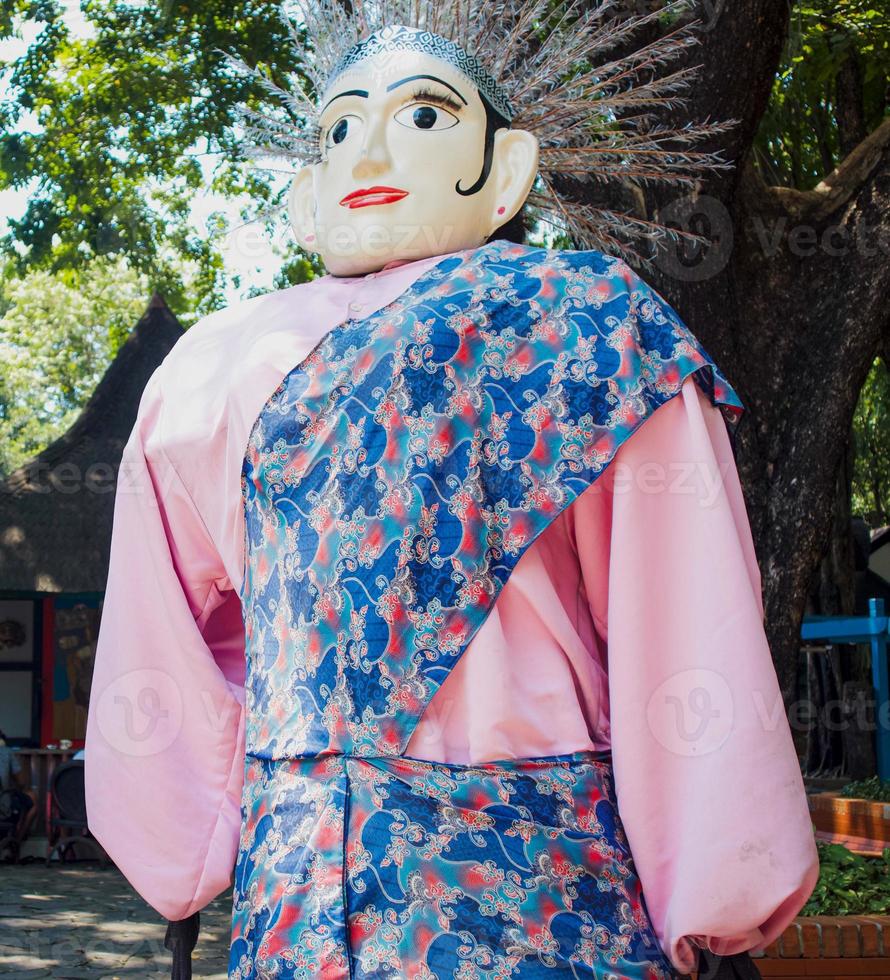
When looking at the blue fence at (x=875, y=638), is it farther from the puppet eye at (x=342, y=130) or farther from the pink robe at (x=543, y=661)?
the pink robe at (x=543, y=661)

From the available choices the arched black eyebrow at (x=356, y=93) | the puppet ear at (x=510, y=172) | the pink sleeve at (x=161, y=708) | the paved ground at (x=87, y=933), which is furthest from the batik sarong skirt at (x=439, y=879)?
the paved ground at (x=87, y=933)

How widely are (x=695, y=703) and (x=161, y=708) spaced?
2.51ft

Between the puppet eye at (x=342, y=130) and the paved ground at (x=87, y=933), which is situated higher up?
the puppet eye at (x=342, y=130)

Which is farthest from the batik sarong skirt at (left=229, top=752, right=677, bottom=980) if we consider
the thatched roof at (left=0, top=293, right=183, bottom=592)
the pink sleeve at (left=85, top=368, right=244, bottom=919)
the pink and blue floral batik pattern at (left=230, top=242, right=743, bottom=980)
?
the thatched roof at (left=0, top=293, right=183, bottom=592)

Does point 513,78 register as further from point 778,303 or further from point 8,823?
point 8,823

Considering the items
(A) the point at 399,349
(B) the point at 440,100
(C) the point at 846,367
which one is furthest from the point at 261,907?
(C) the point at 846,367

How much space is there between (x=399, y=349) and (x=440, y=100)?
548 mm

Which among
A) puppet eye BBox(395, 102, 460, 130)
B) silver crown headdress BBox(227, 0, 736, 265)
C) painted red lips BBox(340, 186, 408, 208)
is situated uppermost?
silver crown headdress BBox(227, 0, 736, 265)

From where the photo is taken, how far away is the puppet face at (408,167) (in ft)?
6.40

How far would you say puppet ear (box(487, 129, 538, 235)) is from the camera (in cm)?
207

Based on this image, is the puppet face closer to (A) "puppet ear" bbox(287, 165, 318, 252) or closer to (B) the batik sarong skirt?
(A) "puppet ear" bbox(287, 165, 318, 252)

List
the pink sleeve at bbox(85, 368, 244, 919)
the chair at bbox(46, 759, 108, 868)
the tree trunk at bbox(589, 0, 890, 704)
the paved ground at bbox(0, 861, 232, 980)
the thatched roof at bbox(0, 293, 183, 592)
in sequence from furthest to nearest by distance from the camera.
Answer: the thatched roof at bbox(0, 293, 183, 592) → the chair at bbox(46, 759, 108, 868) → the paved ground at bbox(0, 861, 232, 980) → the tree trunk at bbox(589, 0, 890, 704) → the pink sleeve at bbox(85, 368, 244, 919)

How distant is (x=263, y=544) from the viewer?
1724 mm

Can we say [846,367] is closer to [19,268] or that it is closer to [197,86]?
[197,86]
